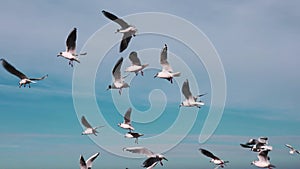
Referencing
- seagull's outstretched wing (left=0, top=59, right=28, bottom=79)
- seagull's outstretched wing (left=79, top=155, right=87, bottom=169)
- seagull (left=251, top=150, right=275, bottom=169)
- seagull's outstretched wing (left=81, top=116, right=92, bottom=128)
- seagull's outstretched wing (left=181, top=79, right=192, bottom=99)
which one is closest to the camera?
seagull (left=251, top=150, right=275, bottom=169)

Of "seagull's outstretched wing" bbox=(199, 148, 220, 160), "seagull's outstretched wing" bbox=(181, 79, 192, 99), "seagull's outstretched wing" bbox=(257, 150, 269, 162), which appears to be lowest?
"seagull's outstretched wing" bbox=(257, 150, 269, 162)

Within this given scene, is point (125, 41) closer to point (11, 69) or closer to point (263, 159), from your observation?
point (11, 69)

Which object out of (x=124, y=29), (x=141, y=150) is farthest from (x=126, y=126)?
(x=124, y=29)

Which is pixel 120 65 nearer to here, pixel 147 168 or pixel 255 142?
pixel 147 168

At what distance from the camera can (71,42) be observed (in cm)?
3228

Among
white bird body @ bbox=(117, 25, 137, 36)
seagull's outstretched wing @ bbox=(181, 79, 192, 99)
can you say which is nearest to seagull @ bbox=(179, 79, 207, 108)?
seagull's outstretched wing @ bbox=(181, 79, 192, 99)

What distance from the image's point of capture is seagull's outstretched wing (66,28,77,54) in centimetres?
3180

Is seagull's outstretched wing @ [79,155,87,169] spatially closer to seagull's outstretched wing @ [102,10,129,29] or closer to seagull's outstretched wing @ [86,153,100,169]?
seagull's outstretched wing @ [86,153,100,169]

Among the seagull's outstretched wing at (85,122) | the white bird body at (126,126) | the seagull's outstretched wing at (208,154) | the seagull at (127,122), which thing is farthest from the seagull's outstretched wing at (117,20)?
the seagull's outstretched wing at (85,122)

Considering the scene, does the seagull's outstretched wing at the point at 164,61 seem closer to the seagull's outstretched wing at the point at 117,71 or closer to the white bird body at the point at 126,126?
the seagull's outstretched wing at the point at 117,71

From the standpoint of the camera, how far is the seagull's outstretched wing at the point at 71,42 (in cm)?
3180

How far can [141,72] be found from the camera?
33.6 meters

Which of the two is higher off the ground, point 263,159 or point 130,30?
point 130,30

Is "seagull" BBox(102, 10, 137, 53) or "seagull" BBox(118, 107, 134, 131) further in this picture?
"seagull" BBox(118, 107, 134, 131)
